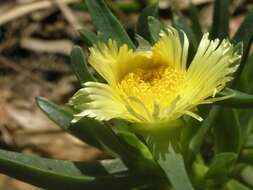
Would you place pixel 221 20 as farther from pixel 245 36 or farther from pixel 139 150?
pixel 139 150

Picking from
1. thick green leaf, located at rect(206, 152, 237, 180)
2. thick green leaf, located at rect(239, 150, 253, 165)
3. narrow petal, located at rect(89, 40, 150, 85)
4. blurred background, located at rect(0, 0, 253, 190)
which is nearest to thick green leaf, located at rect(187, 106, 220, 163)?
thick green leaf, located at rect(206, 152, 237, 180)

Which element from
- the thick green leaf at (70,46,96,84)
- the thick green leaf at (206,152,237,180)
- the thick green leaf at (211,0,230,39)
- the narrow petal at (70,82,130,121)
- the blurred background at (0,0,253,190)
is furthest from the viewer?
the blurred background at (0,0,253,190)

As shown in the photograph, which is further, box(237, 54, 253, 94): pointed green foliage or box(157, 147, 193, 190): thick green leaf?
box(237, 54, 253, 94): pointed green foliage

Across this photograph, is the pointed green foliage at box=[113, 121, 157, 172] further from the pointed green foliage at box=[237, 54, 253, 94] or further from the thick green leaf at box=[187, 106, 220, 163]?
the pointed green foliage at box=[237, 54, 253, 94]

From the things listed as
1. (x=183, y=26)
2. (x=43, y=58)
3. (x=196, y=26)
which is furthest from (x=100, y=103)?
(x=43, y=58)

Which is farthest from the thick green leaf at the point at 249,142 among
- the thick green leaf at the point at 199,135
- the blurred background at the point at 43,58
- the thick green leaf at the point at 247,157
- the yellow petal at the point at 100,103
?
the blurred background at the point at 43,58

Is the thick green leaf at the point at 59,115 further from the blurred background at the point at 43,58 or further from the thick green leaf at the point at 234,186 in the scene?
the blurred background at the point at 43,58

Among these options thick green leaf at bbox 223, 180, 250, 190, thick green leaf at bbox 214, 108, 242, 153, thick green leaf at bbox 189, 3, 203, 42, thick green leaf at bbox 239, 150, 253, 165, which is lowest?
thick green leaf at bbox 223, 180, 250, 190
